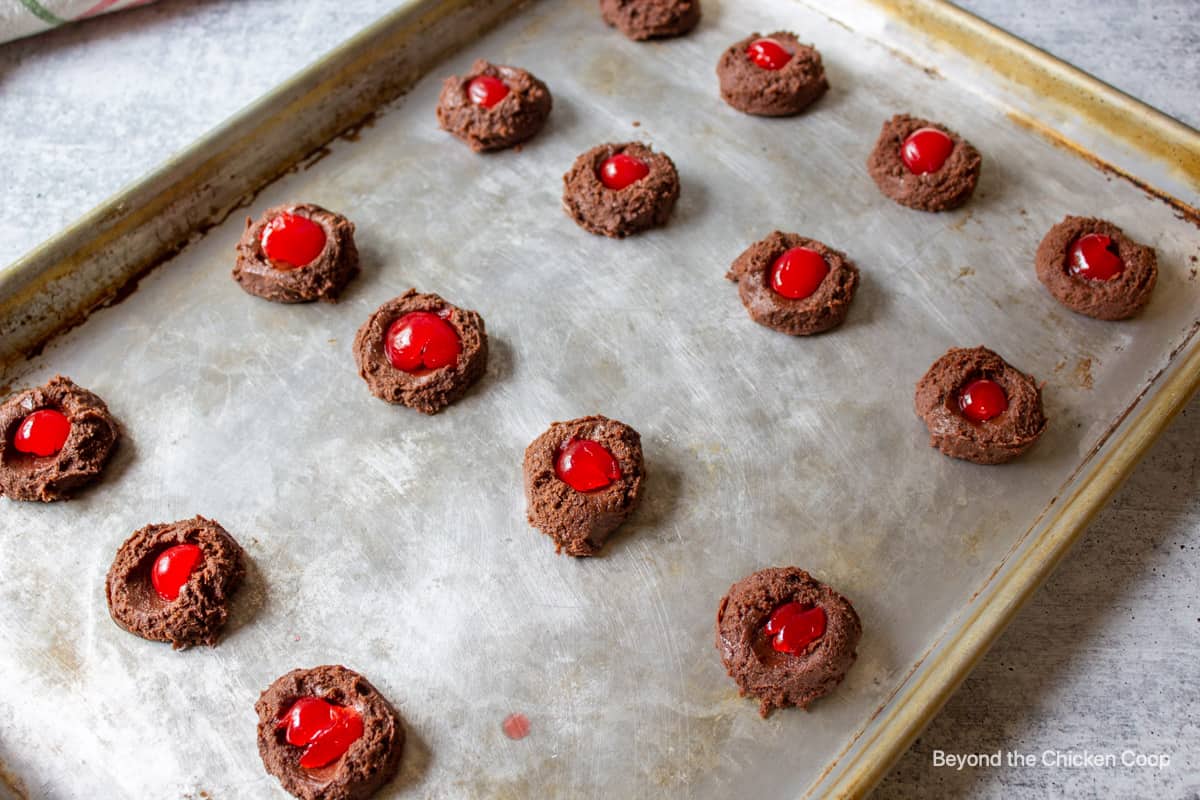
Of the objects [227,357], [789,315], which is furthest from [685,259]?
[227,357]

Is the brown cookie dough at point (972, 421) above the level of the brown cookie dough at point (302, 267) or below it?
below

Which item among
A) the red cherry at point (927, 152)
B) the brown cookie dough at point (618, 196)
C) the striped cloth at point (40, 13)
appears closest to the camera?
the brown cookie dough at point (618, 196)

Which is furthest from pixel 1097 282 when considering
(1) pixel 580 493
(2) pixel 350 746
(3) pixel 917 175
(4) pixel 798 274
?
(2) pixel 350 746

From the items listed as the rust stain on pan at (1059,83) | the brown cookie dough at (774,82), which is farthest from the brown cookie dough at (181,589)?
the rust stain on pan at (1059,83)

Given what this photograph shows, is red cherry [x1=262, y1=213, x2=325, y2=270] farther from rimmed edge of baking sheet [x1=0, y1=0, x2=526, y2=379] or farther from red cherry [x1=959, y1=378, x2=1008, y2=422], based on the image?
red cherry [x1=959, y1=378, x2=1008, y2=422]

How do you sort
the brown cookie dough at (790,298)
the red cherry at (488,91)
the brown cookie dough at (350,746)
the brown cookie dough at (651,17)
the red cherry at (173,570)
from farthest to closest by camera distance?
the brown cookie dough at (651,17) → the red cherry at (488,91) → the brown cookie dough at (790,298) → the red cherry at (173,570) → the brown cookie dough at (350,746)

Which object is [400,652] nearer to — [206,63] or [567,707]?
[567,707]

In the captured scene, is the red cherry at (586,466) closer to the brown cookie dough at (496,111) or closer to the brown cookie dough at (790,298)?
the brown cookie dough at (790,298)

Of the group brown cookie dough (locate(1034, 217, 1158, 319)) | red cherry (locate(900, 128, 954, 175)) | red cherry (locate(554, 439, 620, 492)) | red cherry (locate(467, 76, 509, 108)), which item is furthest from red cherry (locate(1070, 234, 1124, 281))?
red cherry (locate(467, 76, 509, 108))
